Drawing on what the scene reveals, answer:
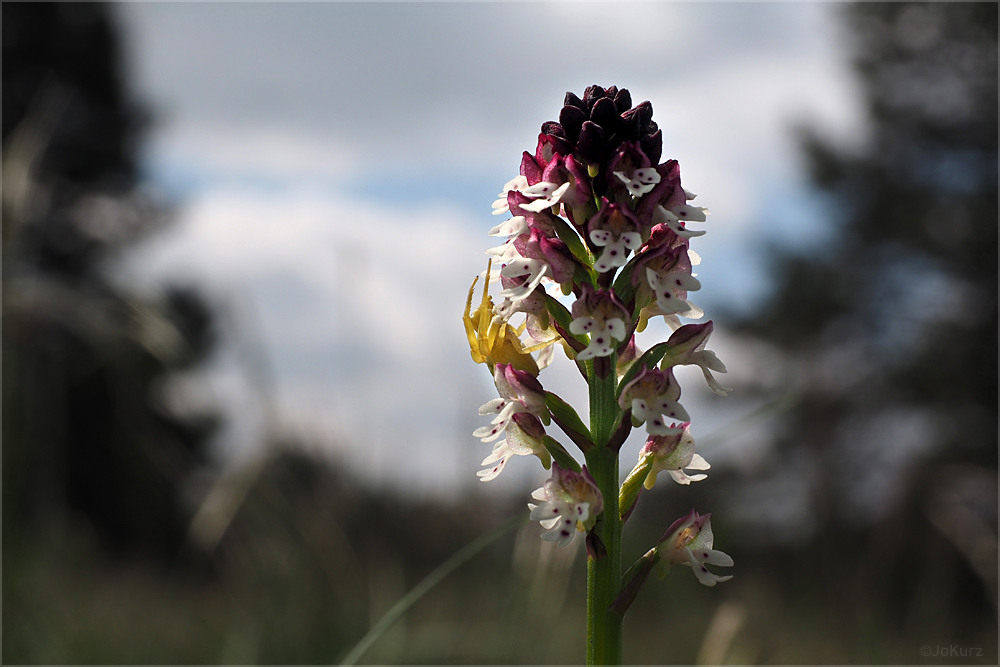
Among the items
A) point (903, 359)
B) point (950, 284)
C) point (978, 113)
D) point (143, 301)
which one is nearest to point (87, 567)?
point (143, 301)

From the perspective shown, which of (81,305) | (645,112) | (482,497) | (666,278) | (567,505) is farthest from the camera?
(482,497)

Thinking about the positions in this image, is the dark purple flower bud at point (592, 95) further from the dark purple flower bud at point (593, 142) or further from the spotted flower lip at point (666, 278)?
the spotted flower lip at point (666, 278)

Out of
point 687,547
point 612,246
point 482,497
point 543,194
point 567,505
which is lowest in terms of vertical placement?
point 482,497

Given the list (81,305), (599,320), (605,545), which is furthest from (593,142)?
(81,305)

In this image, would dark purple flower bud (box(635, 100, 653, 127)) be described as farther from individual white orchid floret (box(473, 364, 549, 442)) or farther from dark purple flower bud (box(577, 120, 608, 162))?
individual white orchid floret (box(473, 364, 549, 442))

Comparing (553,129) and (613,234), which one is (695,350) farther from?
(553,129)

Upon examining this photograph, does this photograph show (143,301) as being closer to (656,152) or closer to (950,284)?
(656,152)
